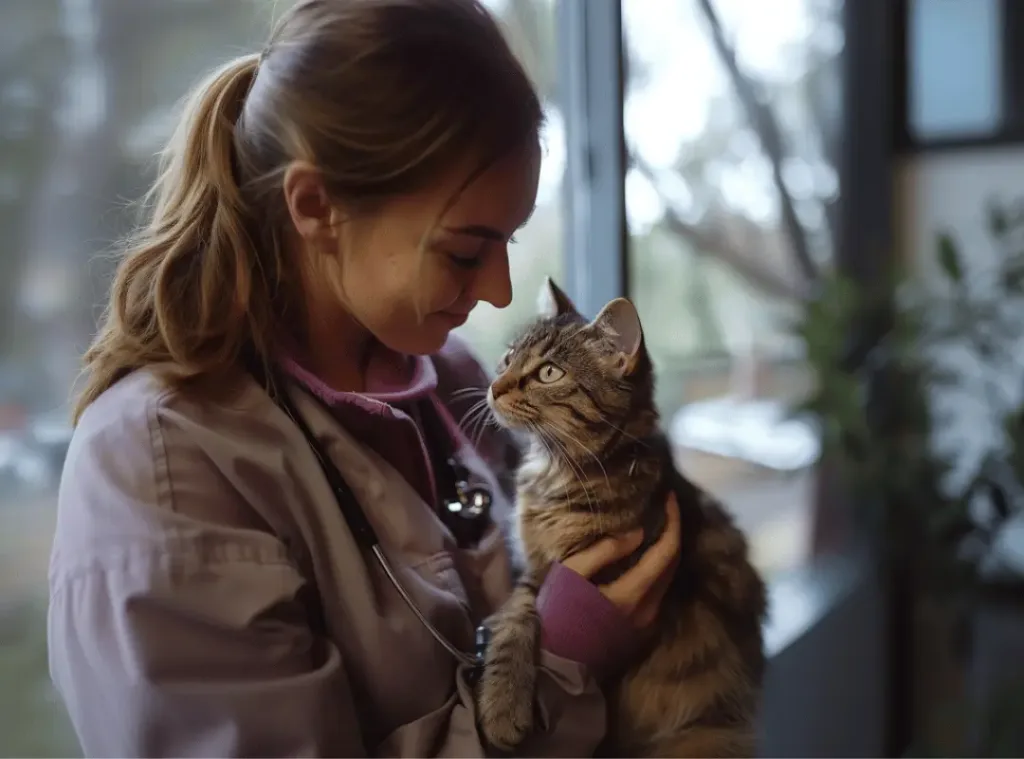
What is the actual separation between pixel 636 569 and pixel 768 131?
4.83ft

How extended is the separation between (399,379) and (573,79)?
540 mm

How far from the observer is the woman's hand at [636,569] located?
92cm

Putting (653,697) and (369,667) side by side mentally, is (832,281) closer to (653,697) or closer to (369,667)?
(653,697)

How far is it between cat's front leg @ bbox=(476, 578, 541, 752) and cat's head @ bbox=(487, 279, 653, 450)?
0.20 m

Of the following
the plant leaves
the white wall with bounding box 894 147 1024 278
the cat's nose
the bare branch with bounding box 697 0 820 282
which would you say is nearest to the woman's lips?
the cat's nose

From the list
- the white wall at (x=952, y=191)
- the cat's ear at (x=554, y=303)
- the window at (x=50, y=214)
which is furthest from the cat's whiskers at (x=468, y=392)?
the white wall at (x=952, y=191)

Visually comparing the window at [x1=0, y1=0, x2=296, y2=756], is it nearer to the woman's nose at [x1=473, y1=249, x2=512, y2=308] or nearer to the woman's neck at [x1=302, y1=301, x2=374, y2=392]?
the woman's neck at [x1=302, y1=301, x2=374, y2=392]

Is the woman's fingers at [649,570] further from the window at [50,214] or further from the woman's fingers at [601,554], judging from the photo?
the window at [50,214]

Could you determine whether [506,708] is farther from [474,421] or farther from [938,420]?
[938,420]

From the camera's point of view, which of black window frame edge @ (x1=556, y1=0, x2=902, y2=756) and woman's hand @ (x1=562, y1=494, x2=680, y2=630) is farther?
black window frame edge @ (x1=556, y1=0, x2=902, y2=756)

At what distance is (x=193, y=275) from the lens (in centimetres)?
80

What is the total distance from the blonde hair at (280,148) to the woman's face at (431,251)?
2cm

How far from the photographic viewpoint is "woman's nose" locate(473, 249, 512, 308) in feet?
2.72

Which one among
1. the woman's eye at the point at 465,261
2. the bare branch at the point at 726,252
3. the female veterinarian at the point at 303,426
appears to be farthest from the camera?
the bare branch at the point at 726,252
